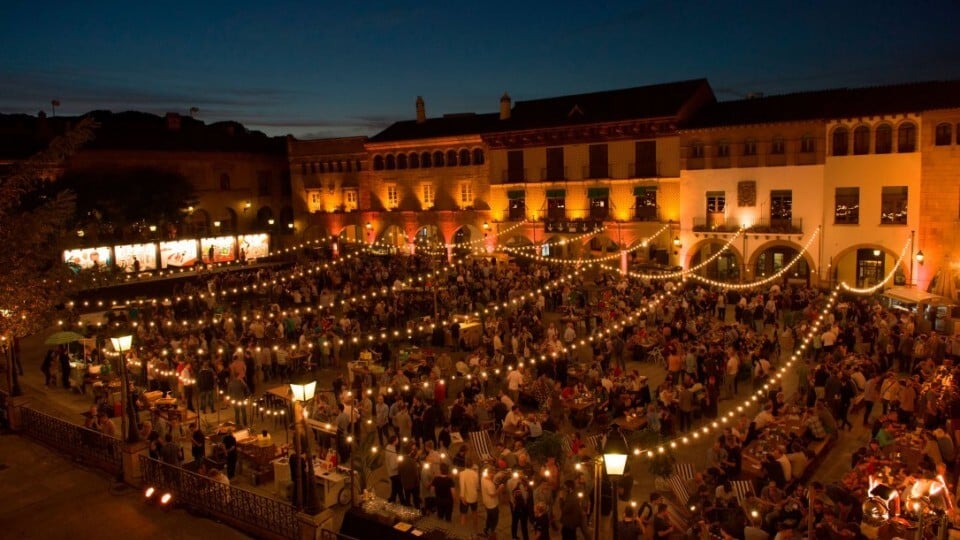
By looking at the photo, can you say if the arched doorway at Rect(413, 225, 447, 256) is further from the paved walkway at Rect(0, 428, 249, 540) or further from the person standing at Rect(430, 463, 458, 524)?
the person standing at Rect(430, 463, 458, 524)

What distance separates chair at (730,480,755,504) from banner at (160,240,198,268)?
32.9 metres

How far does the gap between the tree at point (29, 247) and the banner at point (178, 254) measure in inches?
922

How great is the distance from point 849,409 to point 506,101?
2762 cm

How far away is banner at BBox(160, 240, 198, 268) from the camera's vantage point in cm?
3638

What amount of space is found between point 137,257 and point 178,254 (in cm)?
229

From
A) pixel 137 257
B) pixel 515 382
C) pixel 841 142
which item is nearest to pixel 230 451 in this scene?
pixel 515 382

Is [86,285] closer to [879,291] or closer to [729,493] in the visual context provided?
[729,493]

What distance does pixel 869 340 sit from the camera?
17781mm

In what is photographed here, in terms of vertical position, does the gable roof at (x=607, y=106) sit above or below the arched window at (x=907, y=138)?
above

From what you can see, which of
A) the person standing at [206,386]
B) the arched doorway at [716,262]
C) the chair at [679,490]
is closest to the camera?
the chair at [679,490]

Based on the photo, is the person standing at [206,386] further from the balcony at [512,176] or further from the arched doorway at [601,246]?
the balcony at [512,176]

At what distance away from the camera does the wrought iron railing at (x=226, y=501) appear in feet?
31.4

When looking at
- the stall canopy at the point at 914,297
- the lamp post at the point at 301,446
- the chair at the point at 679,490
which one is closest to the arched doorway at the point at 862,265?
the stall canopy at the point at 914,297

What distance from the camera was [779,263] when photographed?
29656mm
